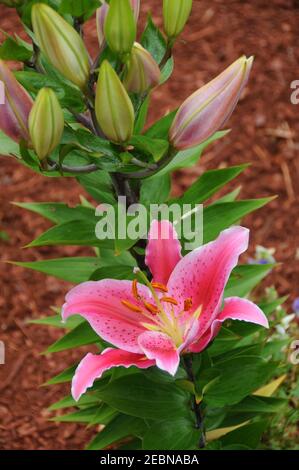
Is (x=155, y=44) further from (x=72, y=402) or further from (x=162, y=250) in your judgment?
(x=72, y=402)

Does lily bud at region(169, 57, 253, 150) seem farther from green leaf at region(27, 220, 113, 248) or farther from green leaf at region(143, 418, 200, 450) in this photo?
green leaf at region(143, 418, 200, 450)

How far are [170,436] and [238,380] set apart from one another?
14 cm

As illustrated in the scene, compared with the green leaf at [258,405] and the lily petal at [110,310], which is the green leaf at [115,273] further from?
the green leaf at [258,405]

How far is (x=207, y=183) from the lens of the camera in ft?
3.98

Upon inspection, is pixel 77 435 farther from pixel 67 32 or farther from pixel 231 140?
pixel 67 32

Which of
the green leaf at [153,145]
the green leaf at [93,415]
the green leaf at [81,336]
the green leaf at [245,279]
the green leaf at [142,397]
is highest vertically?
the green leaf at [153,145]

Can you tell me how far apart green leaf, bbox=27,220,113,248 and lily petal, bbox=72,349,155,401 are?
18cm

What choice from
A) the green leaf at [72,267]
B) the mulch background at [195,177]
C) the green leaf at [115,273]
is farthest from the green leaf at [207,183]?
the mulch background at [195,177]

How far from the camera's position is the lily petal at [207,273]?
3.43 feet

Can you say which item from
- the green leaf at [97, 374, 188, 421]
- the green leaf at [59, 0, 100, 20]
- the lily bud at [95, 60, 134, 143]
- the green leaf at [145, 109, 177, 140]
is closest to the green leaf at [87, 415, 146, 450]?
the green leaf at [97, 374, 188, 421]

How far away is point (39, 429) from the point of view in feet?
Answer: 5.98

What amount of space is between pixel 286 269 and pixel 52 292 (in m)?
0.61

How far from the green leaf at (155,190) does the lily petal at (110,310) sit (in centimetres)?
17
